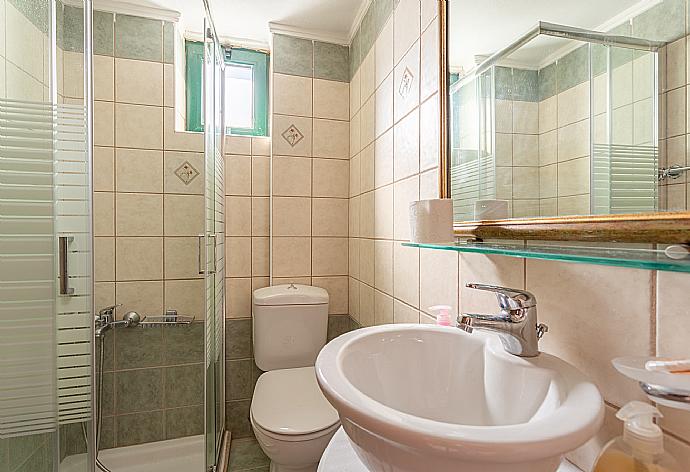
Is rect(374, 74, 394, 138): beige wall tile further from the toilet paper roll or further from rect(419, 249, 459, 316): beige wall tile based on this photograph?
the toilet paper roll

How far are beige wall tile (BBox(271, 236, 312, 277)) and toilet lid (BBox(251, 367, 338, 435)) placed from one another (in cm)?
53

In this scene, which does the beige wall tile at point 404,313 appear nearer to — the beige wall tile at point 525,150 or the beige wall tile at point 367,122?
the beige wall tile at point 525,150

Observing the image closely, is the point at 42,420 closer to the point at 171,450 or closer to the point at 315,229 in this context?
the point at 171,450

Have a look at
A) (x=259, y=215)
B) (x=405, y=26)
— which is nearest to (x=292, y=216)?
(x=259, y=215)

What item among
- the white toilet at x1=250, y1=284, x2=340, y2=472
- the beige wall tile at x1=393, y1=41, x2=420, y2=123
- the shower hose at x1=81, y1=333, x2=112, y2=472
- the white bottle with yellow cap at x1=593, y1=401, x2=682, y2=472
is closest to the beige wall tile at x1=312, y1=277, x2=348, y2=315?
the white toilet at x1=250, y1=284, x2=340, y2=472

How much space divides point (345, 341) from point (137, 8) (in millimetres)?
1322

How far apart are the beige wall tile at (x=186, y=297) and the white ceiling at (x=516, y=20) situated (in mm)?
1216

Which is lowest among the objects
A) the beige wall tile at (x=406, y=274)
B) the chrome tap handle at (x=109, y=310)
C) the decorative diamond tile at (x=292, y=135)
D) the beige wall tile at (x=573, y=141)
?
the chrome tap handle at (x=109, y=310)

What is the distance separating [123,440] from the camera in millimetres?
1290

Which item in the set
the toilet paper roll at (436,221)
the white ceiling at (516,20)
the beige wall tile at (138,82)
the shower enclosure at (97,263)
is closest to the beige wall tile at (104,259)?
the shower enclosure at (97,263)

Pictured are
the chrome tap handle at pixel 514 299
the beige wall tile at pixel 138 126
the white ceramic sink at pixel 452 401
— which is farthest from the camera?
the beige wall tile at pixel 138 126

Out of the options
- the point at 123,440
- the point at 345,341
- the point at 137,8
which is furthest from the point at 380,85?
the point at 123,440

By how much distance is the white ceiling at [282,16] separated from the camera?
72.9 inches

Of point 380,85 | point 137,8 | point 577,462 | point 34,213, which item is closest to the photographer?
point 577,462
